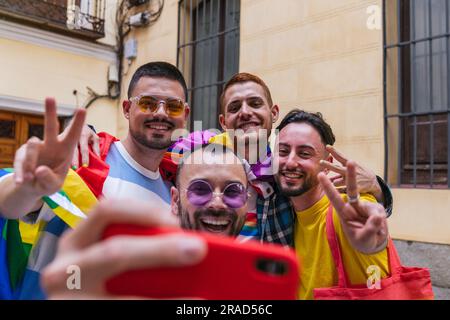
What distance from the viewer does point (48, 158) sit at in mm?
1124

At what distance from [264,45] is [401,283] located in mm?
4777

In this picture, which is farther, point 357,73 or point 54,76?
point 54,76

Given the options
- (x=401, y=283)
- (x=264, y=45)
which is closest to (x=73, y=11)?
(x=264, y=45)

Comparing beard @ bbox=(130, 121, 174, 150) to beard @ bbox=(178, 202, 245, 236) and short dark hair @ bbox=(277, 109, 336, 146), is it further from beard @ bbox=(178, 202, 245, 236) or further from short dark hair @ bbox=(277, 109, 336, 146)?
beard @ bbox=(178, 202, 245, 236)

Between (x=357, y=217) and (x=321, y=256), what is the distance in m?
0.49

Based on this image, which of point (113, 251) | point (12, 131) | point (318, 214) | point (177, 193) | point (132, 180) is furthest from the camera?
point (12, 131)

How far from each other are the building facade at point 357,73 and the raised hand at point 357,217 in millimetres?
3225

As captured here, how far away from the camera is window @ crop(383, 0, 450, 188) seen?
4.45m

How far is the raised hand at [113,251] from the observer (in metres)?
0.64

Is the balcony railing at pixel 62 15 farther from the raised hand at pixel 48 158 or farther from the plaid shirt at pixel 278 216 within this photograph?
the raised hand at pixel 48 158

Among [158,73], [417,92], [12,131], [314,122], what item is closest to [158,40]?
[12,131]

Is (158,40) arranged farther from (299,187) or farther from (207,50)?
(299,187)
